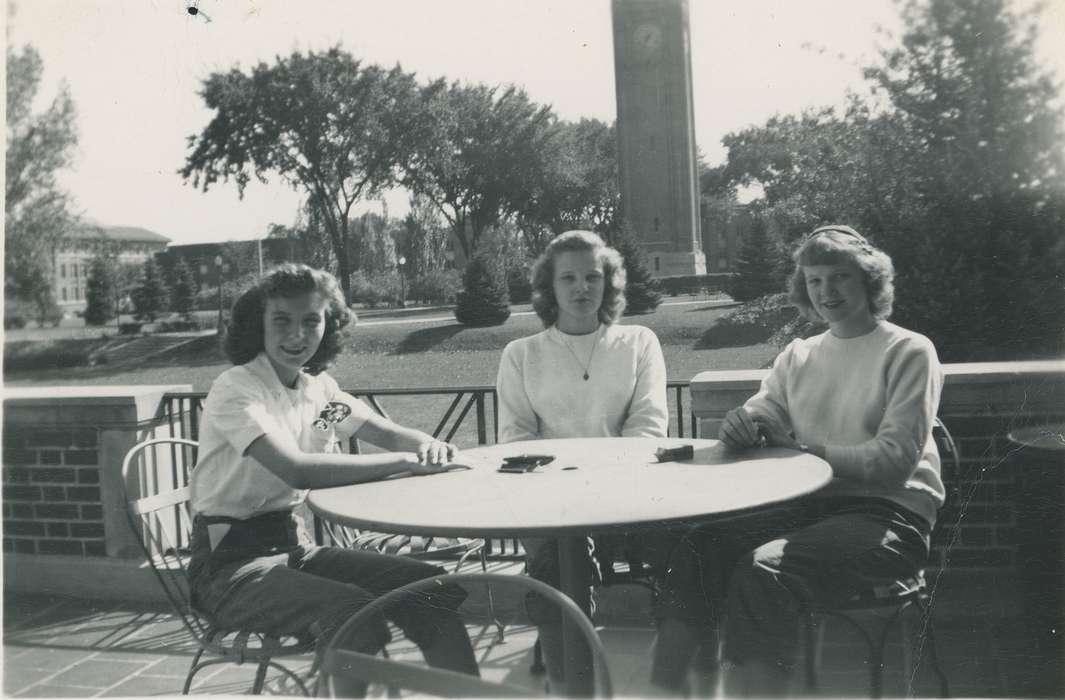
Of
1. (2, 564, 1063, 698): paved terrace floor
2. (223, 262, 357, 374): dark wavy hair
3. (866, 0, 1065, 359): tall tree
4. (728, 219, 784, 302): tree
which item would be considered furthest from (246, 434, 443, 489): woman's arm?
(728, 219, 784, 302): tree

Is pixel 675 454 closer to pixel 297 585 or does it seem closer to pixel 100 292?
pixel 297 585

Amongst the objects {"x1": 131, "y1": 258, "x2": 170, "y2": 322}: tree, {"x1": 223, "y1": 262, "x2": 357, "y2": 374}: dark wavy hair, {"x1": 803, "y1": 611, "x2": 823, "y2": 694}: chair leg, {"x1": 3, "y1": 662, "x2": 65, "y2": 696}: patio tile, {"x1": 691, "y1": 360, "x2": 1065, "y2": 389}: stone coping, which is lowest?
{"x1": 3, "y1": 662, "x2": 65, "y2": 696}: patio tile

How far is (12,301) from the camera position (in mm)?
5902

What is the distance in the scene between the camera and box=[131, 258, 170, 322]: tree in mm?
9016

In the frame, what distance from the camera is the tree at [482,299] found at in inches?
501

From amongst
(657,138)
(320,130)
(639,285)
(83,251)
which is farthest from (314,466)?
(657,138)

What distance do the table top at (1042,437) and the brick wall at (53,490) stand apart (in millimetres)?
3093

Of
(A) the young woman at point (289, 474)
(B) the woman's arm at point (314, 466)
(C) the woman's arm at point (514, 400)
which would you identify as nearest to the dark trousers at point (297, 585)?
(A) the young woman at point (289, 474)

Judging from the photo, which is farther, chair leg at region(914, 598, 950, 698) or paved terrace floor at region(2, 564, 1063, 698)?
paved terrace floor at region(2, 564, 1063, 698)

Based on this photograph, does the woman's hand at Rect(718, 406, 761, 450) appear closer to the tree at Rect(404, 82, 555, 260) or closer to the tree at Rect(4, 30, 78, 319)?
the tree at Rect(4, 30, 78, 319)

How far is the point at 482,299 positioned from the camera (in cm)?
1283

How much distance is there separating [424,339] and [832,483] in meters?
10.4

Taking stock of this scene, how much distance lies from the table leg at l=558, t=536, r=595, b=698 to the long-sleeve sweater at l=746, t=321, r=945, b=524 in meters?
0.60

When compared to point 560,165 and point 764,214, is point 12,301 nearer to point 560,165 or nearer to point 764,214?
point 764,214
